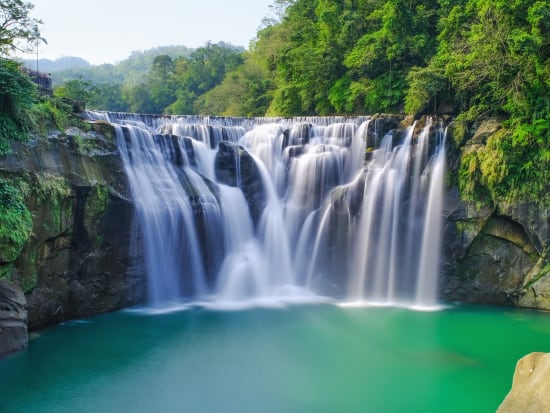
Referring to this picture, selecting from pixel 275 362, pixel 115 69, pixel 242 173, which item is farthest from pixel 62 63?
pixel 275 362

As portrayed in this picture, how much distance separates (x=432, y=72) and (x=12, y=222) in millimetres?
15063

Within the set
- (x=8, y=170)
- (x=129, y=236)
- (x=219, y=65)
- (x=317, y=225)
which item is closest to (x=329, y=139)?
(x=317, y=225)

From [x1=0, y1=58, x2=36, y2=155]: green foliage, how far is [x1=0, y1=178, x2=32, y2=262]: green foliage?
1.07 meters

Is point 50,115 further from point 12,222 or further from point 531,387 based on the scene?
point 531,387

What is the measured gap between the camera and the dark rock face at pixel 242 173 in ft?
55.8

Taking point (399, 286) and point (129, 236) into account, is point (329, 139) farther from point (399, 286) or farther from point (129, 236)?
point (129, 236)

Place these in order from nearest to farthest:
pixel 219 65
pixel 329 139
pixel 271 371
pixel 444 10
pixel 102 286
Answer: pixel 271 371 < pixel 102 286 < pixel 329 139 < pixel 444 10 < pixel 219 65

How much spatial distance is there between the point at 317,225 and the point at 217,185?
3739 millimetres

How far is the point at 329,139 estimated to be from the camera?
1798 centimetres

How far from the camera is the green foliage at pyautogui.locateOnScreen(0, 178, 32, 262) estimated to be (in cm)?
1000

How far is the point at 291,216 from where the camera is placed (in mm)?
16984

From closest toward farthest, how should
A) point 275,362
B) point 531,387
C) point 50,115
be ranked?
point 531,387 → point 275,362 → point 50,115

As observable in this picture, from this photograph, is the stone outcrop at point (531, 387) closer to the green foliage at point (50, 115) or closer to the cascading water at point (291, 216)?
the cascading water at point (291, 216)

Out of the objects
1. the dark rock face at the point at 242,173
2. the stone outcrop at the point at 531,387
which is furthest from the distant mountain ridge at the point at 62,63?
the stone outcrop at the point at 531,387
